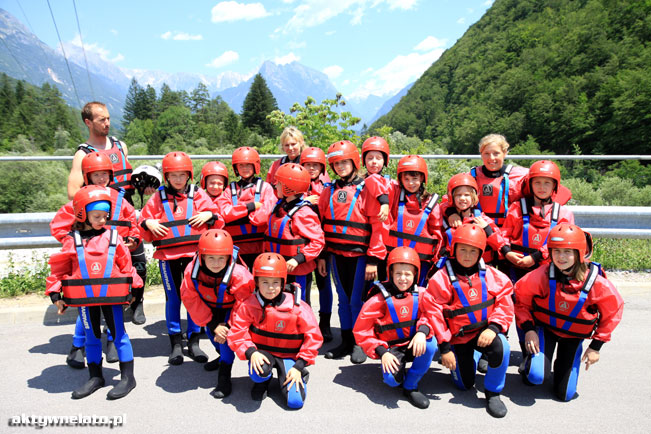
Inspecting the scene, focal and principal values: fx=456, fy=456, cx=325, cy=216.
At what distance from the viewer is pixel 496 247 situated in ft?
15.3

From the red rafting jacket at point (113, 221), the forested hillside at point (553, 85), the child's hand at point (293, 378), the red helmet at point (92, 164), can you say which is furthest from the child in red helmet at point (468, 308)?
the forested hillside at point (553, 85)

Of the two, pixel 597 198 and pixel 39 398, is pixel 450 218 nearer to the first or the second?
pixel 39 398

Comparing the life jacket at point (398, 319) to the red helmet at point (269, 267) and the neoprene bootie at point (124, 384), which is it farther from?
the neoprene bootie at point (124, 384)

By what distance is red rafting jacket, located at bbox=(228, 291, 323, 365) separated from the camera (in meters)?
4.06

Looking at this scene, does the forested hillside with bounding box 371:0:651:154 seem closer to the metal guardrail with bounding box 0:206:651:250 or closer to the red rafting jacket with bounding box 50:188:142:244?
the metal guardrail with bounding box 0:206:651:250

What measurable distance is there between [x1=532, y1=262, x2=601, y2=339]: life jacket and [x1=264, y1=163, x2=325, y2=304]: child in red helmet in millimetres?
2206

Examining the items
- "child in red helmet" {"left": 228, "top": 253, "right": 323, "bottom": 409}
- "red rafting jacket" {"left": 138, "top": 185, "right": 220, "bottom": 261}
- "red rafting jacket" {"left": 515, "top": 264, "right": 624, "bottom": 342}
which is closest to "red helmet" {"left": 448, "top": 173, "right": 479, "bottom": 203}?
"red rafting jacket" {"left": 515, "top": 264, "right": 624, "bottom": 342}

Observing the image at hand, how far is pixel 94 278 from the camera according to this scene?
157 inches

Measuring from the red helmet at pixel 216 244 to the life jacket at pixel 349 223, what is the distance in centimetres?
123

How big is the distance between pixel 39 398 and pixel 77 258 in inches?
49.6

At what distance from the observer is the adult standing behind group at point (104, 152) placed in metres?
4.91

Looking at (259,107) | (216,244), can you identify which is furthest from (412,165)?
(259,107)

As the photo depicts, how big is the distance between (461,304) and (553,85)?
6924 cm

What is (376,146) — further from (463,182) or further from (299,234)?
(299,234)
